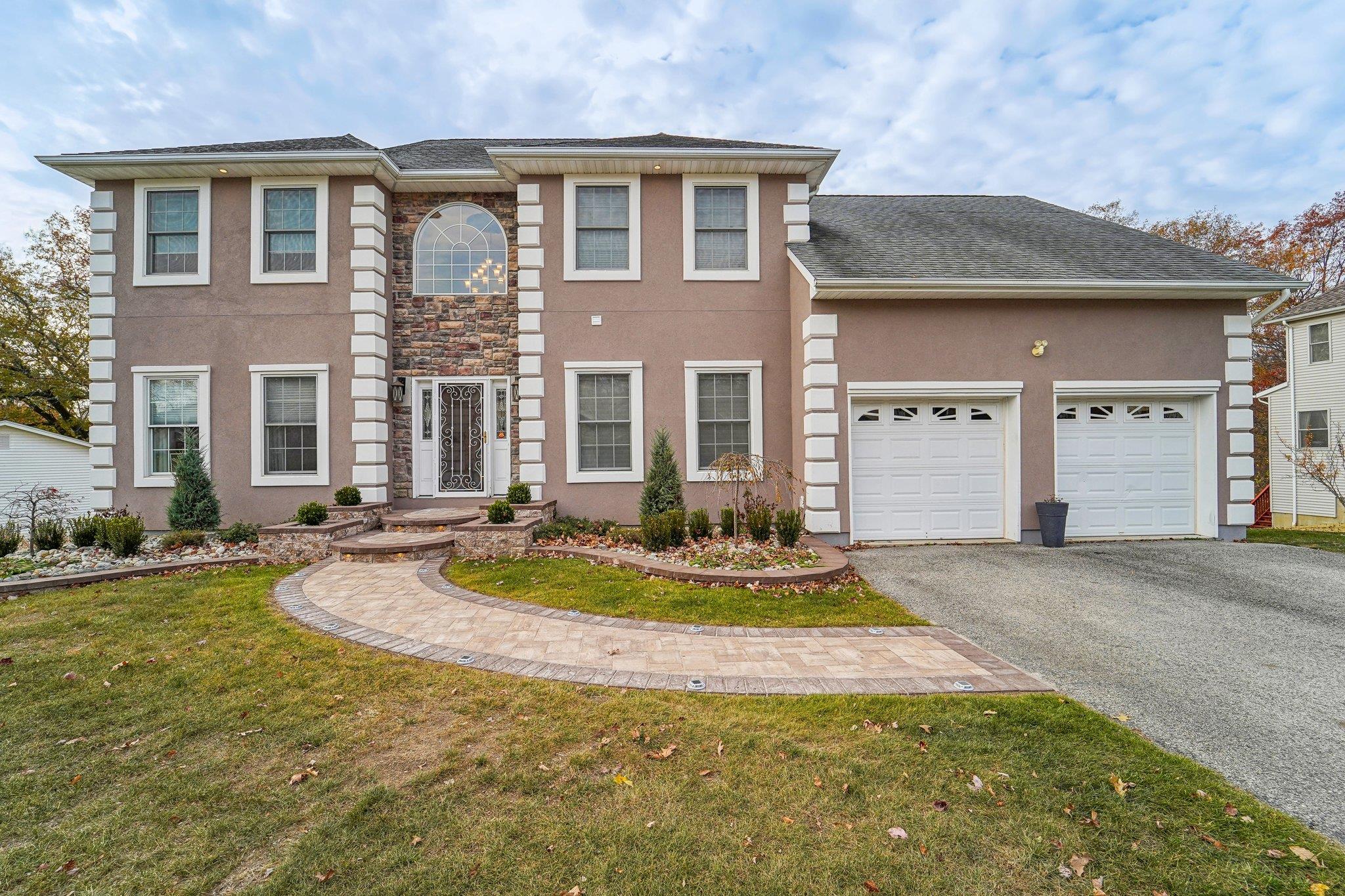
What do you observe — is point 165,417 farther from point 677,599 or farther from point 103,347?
point 677,599

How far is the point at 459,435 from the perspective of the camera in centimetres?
988

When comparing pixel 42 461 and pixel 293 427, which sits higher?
pixel 293 427

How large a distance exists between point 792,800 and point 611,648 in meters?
2.15

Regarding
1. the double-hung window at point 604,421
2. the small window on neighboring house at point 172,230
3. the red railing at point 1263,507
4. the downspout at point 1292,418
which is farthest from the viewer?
the red railing at point 1263,507

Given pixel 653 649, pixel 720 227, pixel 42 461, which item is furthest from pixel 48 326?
pixel 653 649

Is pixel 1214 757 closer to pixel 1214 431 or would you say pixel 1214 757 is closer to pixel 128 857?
pixel 128 857

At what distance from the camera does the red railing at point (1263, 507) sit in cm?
1638

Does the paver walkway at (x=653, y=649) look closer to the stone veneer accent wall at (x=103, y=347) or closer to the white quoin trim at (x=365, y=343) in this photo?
the white quoin trim at (x=365, y=343)

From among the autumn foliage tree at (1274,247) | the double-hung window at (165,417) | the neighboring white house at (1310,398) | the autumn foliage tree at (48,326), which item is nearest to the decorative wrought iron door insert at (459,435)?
the double-hung window at (165,417)

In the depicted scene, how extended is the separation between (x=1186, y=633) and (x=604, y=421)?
7671 mm

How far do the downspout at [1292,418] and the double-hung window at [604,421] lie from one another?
19.3 meters

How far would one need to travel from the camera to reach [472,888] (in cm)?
196

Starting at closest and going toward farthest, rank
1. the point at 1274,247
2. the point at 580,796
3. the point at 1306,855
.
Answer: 1. the point at 1306,855
2. the point at 580,796
3. the point at 1274,247

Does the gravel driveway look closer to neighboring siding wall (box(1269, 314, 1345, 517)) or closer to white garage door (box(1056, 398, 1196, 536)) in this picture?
white garage door (box(1056, 398, 1196, 536))
